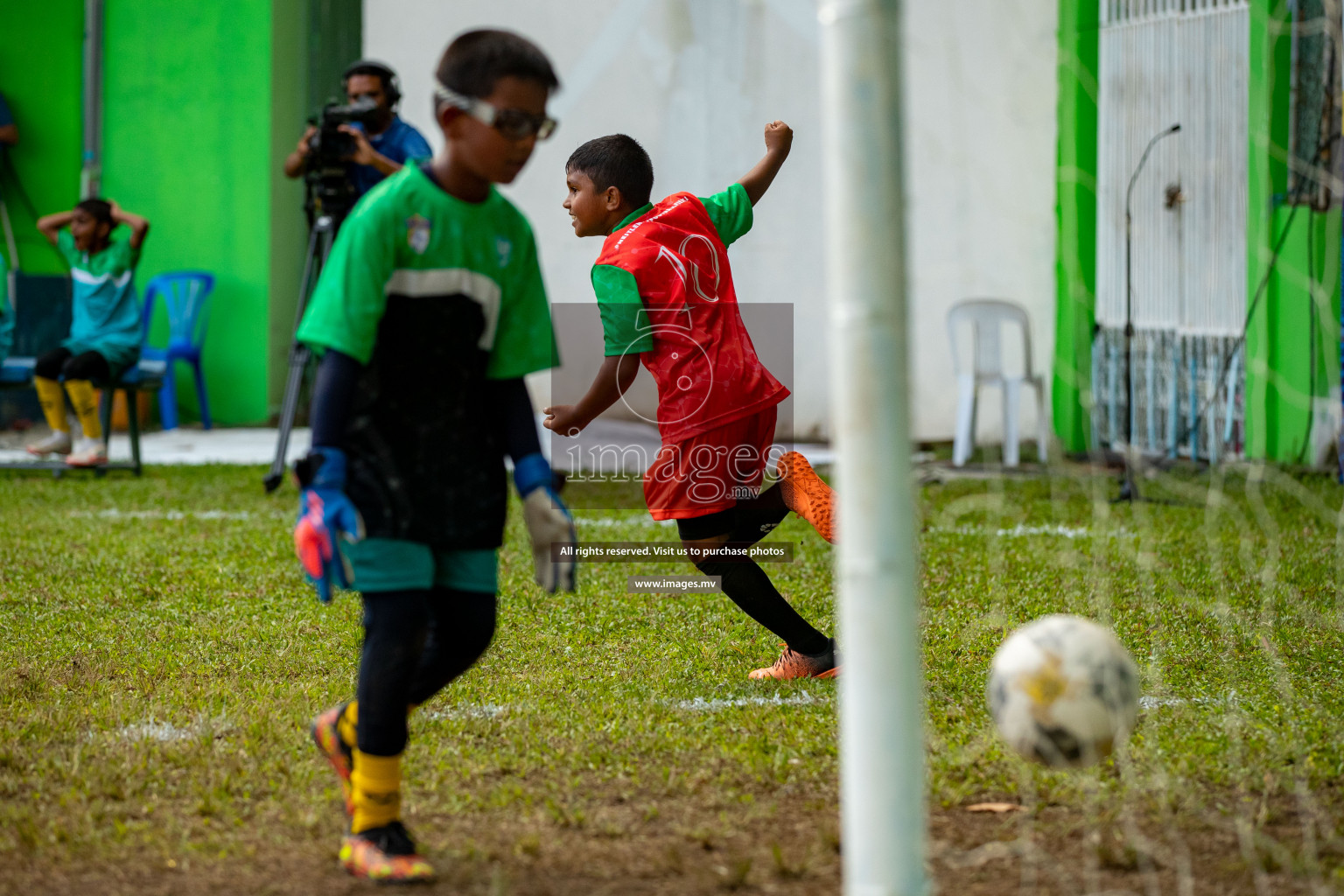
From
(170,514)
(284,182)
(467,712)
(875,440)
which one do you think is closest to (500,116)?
(875,440)

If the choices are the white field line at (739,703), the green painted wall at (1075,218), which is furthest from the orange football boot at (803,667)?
the green painted wall at (1075,218)

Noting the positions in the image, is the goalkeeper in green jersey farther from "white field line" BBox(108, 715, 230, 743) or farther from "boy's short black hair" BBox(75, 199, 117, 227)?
"boy's short black hair" BBox(75, 199, 117, 227)

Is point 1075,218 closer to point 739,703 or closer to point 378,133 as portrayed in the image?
point 378,133

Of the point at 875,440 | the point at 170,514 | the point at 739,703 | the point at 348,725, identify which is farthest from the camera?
the point at 170,514

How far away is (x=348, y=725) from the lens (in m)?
2.24

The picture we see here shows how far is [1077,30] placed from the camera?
8.56m

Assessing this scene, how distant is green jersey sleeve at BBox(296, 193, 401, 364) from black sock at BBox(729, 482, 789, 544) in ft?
4.64

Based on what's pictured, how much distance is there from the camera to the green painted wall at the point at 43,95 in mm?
9977

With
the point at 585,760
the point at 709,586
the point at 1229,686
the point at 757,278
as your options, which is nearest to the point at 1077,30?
the point at 757,278

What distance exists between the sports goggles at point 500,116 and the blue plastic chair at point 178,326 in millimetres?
8132

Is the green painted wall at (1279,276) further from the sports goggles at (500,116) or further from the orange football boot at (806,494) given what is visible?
the sports goggles at (500,116)

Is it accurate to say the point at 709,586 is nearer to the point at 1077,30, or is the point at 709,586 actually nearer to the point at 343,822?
the point at 343,822

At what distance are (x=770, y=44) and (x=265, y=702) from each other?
6950mm

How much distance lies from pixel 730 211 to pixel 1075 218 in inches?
227
